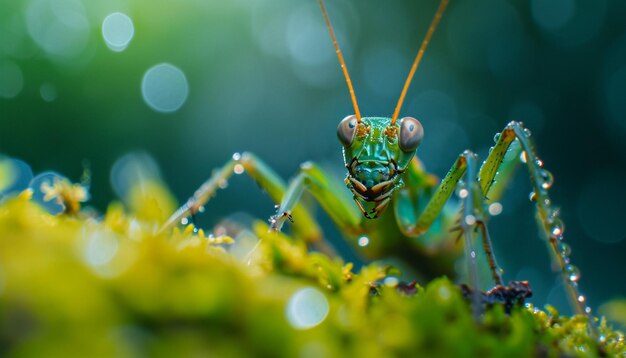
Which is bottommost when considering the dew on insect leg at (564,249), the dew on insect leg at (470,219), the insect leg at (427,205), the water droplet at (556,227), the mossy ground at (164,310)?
the mossy ground at (164,310)

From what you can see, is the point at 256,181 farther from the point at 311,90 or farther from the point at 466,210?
the point at 311,90

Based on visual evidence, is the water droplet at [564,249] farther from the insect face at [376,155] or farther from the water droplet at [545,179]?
the insect face at [376,155]

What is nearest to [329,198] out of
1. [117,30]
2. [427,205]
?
[427,205]

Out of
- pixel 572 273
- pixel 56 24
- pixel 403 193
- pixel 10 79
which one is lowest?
pixel 572 273

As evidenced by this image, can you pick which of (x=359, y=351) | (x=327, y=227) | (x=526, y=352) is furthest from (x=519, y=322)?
(x=327, y=227)

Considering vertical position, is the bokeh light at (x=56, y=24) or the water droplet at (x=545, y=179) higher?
the bokeh light at (x=56, y=24)

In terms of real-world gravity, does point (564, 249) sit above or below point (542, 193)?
below

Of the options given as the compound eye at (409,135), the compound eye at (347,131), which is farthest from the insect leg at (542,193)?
the compound eye at (347,131)
